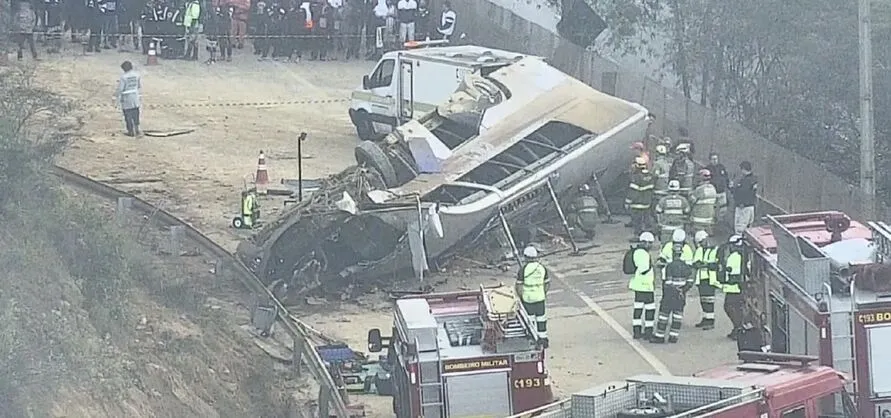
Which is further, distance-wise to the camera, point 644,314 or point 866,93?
point 866,93

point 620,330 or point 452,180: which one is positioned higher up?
point 452,180

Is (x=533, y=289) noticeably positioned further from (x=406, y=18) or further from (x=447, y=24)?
(x=406, y=18)

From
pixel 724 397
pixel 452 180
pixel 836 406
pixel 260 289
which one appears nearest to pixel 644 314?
pixel 452 180

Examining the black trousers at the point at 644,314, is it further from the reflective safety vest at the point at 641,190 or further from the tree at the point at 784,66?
the tree at the point at 784,66

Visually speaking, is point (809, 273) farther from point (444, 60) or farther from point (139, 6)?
point (139, 6)

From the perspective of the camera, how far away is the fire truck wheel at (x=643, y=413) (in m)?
11.8

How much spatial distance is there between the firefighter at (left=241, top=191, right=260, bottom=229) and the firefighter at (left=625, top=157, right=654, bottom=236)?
531 centimetres

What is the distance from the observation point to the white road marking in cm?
1750

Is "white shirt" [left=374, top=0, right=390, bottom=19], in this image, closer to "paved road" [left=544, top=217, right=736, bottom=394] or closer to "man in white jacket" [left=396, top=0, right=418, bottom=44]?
"man in white jacket" [left=396, top=0, right=418, bottom=44]

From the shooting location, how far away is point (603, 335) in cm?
1892

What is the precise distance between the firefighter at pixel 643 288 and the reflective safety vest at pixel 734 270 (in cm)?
83

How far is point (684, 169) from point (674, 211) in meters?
1.45

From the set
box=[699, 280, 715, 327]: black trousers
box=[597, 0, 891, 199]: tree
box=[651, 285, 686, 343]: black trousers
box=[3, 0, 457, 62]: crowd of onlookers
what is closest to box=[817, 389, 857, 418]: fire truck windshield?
box=[651, 285, 686, 343]: black trousers

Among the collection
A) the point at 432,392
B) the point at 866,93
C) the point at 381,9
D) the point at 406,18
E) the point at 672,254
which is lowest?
the point at 432,392
